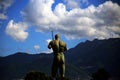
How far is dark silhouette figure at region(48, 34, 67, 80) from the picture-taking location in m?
10.9

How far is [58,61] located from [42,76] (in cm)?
8811

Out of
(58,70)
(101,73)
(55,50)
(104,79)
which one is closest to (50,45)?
(55,50)

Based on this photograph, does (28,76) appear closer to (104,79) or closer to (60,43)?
(104,79)

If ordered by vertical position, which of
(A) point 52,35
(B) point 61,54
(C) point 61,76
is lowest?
(C) point 61,76

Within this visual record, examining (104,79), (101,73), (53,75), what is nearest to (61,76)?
(53,75)

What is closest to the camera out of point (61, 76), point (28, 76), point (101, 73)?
point (61, 76)

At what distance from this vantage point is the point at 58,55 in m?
10.9

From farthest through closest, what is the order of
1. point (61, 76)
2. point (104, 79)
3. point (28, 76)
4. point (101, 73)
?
1. point (28, 76)
2. point (101, 73)
3. point (104, 79)
4. point (61, 76)

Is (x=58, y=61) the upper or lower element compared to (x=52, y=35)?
lower

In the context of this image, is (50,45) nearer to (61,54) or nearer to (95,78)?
(61,54)

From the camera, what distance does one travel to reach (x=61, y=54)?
11.0m

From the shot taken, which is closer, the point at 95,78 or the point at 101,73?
the point at 95,78

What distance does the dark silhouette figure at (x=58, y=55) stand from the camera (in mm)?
10898

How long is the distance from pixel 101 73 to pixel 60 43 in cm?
7989
